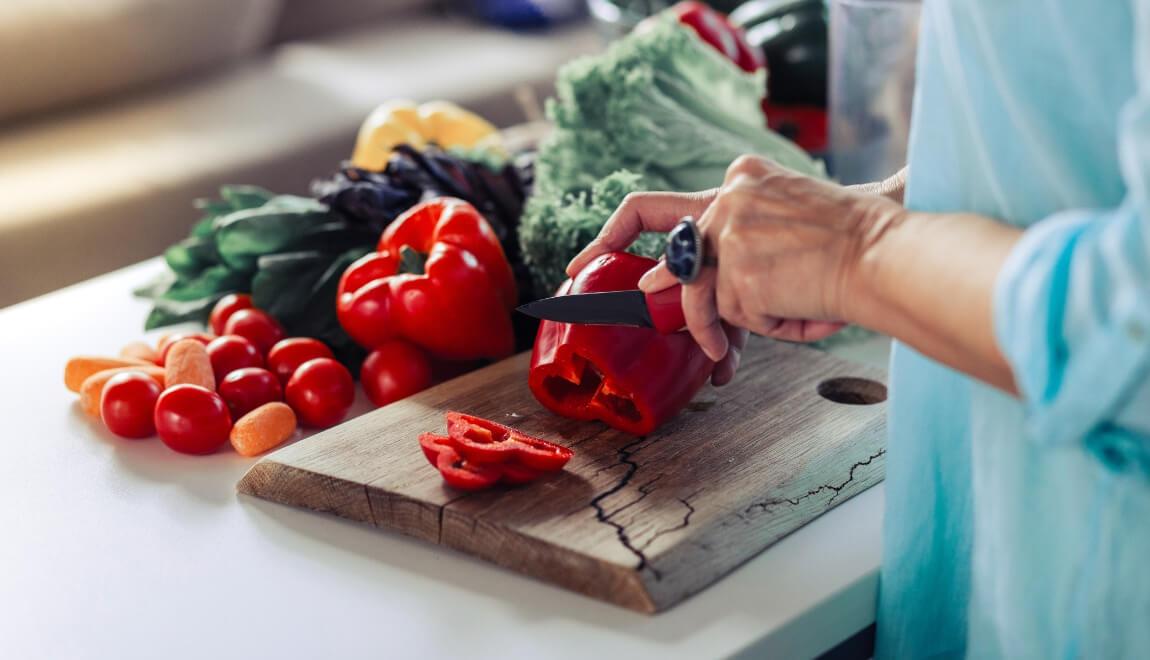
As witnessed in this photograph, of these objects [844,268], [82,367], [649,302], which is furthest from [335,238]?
[844,268]

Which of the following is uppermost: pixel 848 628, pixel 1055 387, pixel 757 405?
pixel 1055 387

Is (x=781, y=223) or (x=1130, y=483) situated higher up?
(x=781, y=223)

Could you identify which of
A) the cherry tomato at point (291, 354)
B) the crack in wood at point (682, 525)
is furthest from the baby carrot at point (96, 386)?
the crack in wood at point (682, 525)

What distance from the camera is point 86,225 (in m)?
2.47

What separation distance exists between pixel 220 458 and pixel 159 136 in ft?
6.01

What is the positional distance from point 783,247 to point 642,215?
29 cm

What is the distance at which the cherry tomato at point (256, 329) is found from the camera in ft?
4.47

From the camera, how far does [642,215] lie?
43.1 inches

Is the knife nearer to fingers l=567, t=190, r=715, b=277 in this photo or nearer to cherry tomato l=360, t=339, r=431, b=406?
fingers l=567, t=190, r=715, b=277

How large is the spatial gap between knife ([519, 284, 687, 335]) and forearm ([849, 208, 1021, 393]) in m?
0.23

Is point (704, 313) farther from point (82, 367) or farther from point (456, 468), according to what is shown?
point (82, 367)

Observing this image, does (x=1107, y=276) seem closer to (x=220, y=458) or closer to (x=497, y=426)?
(x=497, y=426)

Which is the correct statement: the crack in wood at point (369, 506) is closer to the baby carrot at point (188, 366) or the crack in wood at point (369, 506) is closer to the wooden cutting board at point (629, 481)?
the wooden cutting board at point (629, 481)

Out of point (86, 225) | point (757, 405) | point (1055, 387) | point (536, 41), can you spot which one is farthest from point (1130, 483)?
point (536, 41)
